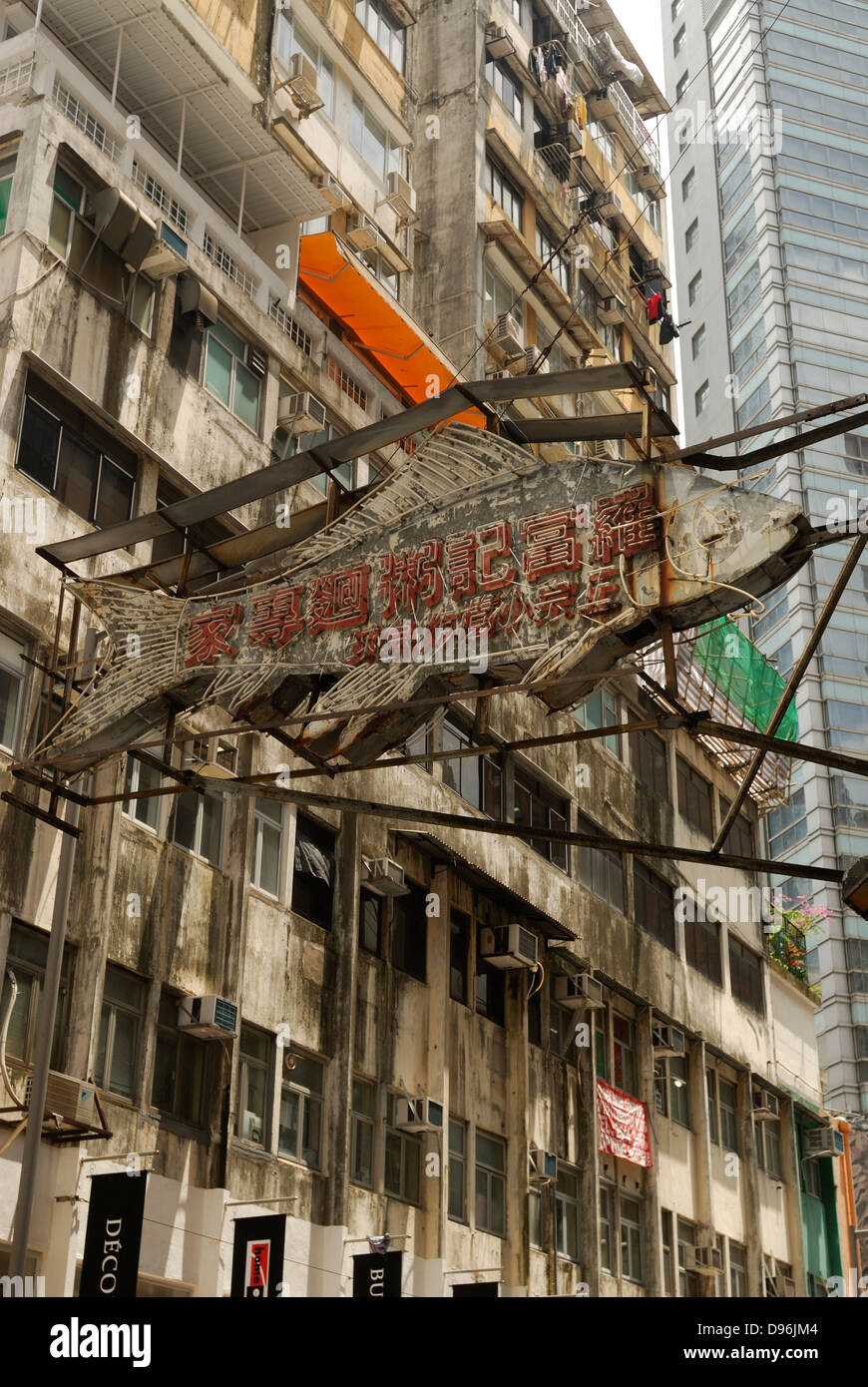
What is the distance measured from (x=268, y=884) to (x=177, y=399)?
5.47 meters

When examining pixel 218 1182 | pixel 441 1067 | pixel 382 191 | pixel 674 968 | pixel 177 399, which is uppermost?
pixel 382 191

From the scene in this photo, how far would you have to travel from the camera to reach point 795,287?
68625 millimetres

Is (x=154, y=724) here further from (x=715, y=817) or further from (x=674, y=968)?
(x=715, y=817)

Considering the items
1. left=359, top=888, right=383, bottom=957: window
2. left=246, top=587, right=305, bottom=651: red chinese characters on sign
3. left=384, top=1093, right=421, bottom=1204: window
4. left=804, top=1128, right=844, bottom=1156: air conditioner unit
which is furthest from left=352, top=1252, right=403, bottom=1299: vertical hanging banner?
left=804, top=1128, right=844, bottom=1156: air conditioner unit

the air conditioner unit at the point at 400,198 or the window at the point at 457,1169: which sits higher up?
the air conditioner unit at the point at 400,198

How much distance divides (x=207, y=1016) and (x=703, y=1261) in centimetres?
1346

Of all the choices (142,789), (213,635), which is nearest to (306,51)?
(142,789)

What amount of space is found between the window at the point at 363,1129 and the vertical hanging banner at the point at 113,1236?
5180 millimetres

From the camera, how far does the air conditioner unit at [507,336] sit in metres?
27.6

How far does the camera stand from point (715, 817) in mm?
29953

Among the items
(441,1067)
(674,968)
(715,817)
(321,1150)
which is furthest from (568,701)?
(715,817)

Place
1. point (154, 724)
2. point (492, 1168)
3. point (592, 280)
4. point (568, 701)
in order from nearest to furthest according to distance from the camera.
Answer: point (568, 701), point (154, 724), point (492, 1168), point (592, 280)

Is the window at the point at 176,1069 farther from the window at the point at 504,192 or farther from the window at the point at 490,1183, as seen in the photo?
the window at the point at 504,192

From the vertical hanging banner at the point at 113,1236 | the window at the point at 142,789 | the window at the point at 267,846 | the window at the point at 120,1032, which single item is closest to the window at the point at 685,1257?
the window at the point at 267,846
